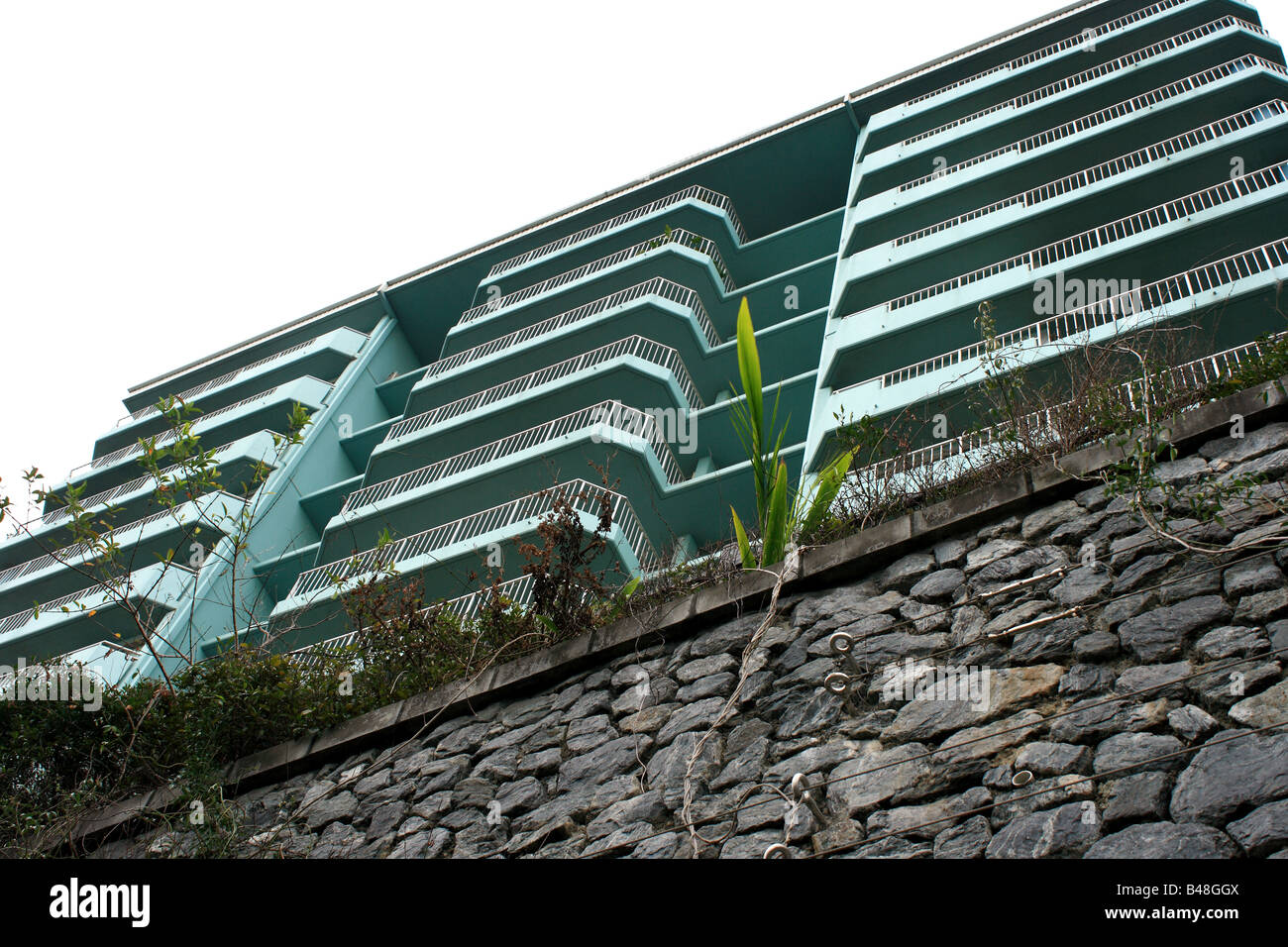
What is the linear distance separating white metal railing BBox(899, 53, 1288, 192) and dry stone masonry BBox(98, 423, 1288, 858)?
15121 millimetres

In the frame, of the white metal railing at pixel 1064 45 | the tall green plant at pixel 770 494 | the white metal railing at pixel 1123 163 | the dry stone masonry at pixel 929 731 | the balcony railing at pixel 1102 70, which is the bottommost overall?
the dry stone masonry at pixel 929 731

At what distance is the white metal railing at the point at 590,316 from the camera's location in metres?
23.4

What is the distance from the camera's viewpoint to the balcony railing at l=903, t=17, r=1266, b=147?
21.0 metres

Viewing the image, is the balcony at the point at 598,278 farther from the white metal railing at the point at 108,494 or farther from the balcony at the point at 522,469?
the white metal railing at the point at 108,494

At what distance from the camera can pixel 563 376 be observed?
69.1ft

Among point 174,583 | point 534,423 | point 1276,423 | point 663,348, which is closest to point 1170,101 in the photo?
point 663,348

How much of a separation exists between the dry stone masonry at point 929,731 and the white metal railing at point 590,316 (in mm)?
15570

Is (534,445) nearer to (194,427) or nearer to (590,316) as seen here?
(590,316)

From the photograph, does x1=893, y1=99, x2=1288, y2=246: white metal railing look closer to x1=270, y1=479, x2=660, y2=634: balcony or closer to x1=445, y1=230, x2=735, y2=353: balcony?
x1=445, y1=230, x2=735, y2=353: balcony

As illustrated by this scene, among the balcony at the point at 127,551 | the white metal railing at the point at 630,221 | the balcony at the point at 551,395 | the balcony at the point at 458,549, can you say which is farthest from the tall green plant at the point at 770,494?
the white metal railing at the point at 630,221

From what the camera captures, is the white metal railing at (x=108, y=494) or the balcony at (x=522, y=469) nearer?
the balcony at (x=522, y=469)

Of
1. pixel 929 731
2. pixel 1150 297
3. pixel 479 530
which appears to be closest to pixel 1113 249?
pixel 1150 297
